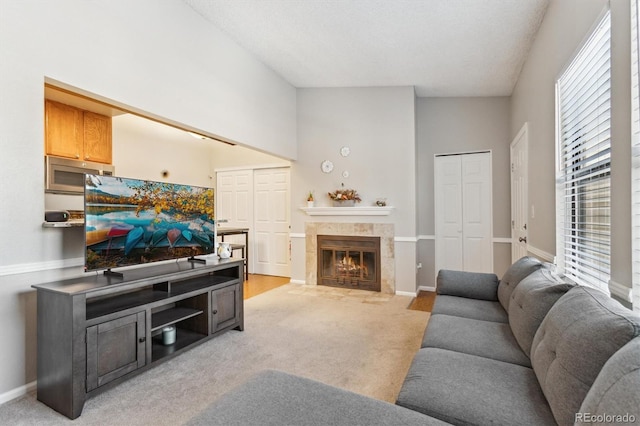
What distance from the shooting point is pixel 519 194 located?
4.07 meters

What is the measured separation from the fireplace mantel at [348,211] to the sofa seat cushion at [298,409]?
149 inches

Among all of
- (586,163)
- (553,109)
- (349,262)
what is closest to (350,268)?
(349,262)

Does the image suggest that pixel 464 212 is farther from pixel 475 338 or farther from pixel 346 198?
pixel 475 338

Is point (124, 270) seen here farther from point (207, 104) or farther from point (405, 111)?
point (405, 111)

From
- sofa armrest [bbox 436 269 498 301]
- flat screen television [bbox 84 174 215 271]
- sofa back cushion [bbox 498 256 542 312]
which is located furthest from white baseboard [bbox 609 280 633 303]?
flat screen television [bbox 84 174 215 271]

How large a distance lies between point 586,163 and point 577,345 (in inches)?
58.4

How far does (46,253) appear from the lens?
2248 mm

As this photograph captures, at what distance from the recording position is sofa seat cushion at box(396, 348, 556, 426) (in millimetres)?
1191

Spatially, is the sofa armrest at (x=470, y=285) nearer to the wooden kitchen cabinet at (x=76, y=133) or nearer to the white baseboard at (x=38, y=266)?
the white baseboard at (x=38, y=266)

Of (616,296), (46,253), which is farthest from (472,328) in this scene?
(46,253)

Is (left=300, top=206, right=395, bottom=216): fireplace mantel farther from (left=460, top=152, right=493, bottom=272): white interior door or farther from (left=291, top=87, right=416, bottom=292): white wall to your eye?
(left=460, top=152, right=493, bottom=272): white interior door

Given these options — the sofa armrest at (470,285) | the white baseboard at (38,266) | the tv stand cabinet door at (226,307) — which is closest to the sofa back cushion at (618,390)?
the sofa armrest at (470,285)

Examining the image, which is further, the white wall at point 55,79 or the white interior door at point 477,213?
the white interior door at point 477,213

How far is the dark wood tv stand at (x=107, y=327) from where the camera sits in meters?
1.94
